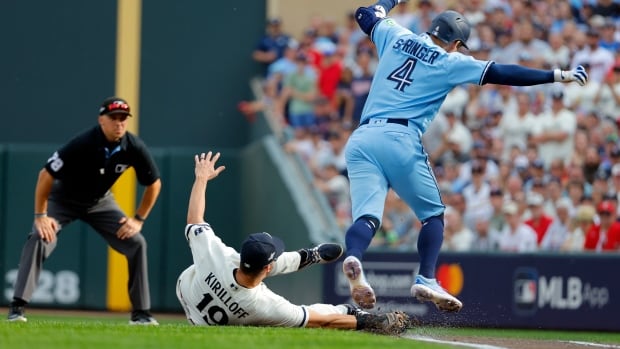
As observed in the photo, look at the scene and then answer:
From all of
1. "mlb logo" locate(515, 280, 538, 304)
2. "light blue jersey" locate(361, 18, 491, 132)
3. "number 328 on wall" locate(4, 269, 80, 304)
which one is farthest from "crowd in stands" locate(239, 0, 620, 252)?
"light blue jersey" locate(361, 18, 491, 132)

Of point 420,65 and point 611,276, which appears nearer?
point 420,65

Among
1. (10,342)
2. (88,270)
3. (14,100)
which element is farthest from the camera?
(14,100)

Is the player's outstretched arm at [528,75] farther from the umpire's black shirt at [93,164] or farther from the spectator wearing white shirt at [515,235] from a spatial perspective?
the spectator wearing white shirt at [515,235]

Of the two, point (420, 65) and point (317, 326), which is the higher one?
point (420, 65)

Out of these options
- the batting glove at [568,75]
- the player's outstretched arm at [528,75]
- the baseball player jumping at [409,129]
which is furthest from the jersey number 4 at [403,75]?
the batting glove at [568,75]

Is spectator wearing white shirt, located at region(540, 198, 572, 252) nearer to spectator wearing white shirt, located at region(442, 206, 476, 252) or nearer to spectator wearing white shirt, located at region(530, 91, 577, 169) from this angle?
spectator wearing white shirt, located at region(442, 206, 476, 252)

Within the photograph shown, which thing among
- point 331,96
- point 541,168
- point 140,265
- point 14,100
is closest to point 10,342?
point 140,265

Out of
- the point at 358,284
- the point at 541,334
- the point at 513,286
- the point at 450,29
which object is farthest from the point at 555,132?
the point at 358,284

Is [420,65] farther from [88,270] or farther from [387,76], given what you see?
[88,270]
